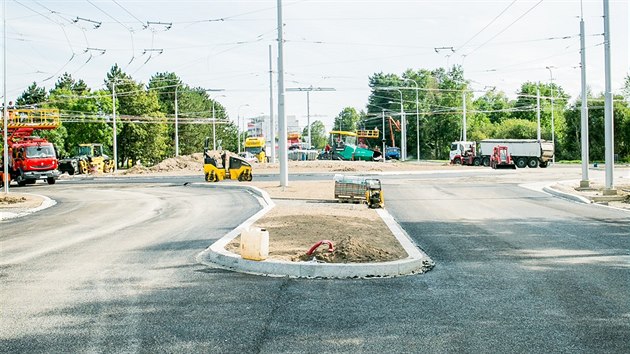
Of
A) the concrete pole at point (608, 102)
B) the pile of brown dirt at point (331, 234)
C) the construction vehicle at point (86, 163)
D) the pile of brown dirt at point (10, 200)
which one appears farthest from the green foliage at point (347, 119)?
the pile of brown dirt at point (331, 234)

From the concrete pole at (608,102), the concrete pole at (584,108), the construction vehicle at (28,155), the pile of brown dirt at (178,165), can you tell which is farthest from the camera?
the pile of brown dirt at (178,165)

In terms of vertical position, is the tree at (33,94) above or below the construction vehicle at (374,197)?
above

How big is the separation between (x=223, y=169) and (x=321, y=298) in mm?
32921

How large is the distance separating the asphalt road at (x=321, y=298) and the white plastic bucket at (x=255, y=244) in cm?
50

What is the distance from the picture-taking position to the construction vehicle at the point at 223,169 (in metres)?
40.0

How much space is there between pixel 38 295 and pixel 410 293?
4631 millimetres

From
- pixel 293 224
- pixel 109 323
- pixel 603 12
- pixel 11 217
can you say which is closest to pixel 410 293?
pixel 109 323

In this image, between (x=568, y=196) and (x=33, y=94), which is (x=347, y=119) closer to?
(x=33, y=94)

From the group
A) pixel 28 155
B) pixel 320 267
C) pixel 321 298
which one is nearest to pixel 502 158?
pixel 28 155

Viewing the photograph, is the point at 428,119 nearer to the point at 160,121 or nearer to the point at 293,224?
the point at 160,121

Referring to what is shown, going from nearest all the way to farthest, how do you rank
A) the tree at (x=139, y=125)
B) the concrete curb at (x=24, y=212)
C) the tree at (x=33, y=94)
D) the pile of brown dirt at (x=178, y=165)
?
the concrete curb at (x=24, y=212) → the pile of brown dirt at (x=178, y=165) → the tree at (x=139, y=125) → the tree at (x=33, y=94)

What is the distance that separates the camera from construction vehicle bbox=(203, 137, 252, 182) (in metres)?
40.0

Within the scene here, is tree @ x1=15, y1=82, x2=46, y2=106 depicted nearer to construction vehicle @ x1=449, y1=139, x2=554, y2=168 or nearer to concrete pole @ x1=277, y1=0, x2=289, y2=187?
construction vehicle @ x1=449, y1=139, x2=554, y2=168

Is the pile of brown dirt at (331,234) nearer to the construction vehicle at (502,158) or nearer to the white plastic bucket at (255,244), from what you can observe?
the white plastic bucket at (255,244)
